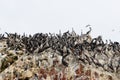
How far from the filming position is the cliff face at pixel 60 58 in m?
38.4

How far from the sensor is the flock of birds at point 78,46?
39.9 meters

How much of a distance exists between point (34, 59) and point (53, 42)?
119 inches

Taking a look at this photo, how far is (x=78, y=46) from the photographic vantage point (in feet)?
136

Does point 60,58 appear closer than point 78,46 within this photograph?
Yes

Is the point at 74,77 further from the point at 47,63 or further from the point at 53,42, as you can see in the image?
the point at 53,42

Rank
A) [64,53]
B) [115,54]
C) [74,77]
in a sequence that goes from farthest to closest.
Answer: [115,54] < [64,53] < [74,77]

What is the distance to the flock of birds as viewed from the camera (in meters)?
39.9

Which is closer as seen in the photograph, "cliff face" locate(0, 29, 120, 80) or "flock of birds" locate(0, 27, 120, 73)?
"cliff face" locate(0, 29, 120, 80)

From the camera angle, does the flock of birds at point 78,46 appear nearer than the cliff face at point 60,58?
No

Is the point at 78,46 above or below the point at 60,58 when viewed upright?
above

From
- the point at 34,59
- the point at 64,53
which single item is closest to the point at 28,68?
the point at 34,59

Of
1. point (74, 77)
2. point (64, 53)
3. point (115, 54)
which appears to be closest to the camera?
point (74, 77)

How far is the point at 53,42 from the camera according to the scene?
138 feet

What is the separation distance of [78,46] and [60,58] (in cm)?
303
